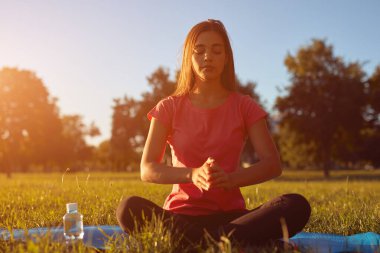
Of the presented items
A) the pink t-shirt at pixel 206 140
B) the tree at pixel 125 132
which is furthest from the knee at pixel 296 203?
the tree at pixel 125 132

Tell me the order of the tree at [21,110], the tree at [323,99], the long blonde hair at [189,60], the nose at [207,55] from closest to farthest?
the nose at [207,55]
the long blonde hair at [189,60]
the tree at [323,99]
the tree at [21,110]

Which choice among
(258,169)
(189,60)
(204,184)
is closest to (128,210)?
(204,184)

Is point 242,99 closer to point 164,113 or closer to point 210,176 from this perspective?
point 164,113

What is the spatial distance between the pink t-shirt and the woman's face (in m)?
0.33

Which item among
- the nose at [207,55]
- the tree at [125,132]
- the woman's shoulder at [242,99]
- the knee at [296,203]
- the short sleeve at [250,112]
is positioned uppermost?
the tree at [125,132]

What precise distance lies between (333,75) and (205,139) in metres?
33.2

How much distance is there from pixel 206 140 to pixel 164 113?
49 centimetres

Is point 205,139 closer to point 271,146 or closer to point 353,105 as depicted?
point 271,146

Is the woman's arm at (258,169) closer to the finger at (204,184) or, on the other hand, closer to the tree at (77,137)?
the finger at (204,184)

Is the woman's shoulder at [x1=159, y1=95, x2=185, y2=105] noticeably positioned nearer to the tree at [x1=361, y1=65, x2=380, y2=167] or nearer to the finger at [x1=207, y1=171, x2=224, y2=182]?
the finger at [x1=207, y1=171, x2=224, y2=182]

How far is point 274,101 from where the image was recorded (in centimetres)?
3647

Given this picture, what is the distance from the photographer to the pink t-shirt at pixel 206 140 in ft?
13.4

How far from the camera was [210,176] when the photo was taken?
10.8ft

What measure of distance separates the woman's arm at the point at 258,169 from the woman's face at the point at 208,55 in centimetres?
62
